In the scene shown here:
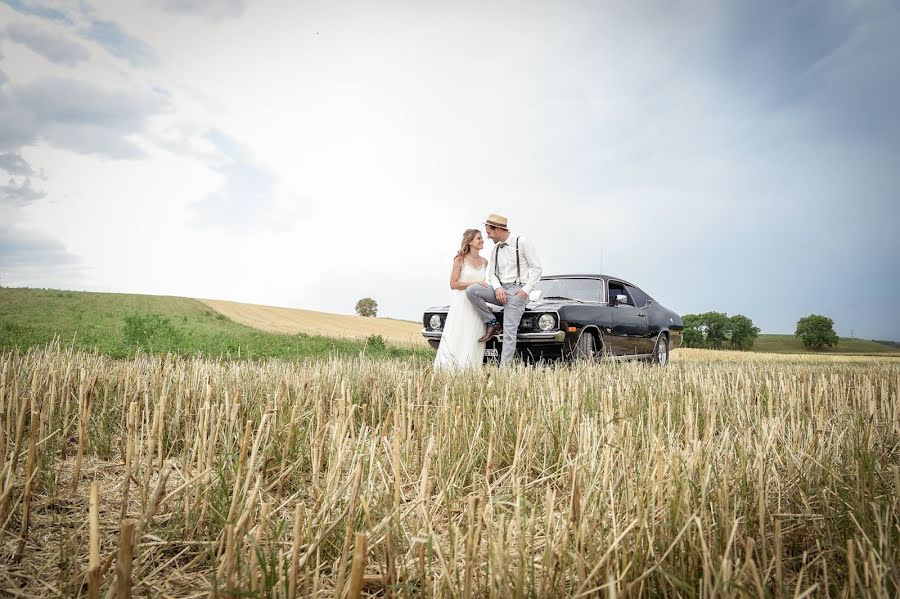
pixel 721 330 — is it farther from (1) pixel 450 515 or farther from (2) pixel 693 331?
(1) pixel 450 515

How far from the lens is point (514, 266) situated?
7.29 metres

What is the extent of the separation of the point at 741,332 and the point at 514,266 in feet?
218

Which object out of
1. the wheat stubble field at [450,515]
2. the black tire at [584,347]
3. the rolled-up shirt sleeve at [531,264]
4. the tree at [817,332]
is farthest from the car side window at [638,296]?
the tree at [817,332]

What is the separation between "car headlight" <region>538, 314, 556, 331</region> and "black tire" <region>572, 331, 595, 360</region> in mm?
535

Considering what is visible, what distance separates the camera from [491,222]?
7.28m

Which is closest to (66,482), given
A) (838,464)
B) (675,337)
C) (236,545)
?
(236,545)

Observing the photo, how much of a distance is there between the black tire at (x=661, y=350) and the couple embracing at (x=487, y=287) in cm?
478

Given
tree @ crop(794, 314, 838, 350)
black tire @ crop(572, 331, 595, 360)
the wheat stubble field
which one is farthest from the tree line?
the wheat stubble field

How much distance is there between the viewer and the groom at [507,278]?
7.24m

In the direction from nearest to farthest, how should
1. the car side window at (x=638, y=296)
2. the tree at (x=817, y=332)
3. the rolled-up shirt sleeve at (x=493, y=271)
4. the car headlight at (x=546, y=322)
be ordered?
the rolled-up shirt sleeve at (x=493, y=271), the car headlight at (x=546, y=322), the car side window at (x=638, y=296), the tree at (x=817, y=332)

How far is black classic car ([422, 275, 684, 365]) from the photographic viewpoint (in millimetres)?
7953

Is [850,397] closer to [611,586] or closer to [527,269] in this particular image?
[527,269]

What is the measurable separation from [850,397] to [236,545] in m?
6.18

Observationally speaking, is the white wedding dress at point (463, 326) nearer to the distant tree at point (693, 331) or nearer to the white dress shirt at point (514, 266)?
the white dress shirt at point (514, 266)
